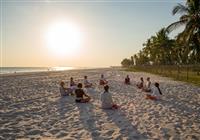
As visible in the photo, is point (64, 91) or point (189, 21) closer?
point (64, 91)

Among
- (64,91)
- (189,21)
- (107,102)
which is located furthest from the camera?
(189,21)

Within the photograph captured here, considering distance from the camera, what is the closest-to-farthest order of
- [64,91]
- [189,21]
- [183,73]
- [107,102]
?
1. [107,102]
2. [64,91]
3. [189,21]
4. [183,73]

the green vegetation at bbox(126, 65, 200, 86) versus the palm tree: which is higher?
the palm tree

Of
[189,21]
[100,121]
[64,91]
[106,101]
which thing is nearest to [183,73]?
[189,21]

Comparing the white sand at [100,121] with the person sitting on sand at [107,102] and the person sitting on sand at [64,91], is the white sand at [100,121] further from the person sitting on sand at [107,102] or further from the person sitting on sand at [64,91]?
the person sitting on sand at [64,91]

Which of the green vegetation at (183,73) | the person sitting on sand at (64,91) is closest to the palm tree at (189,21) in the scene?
the green vegetation at (183,73)

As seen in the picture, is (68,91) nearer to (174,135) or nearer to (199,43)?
(174,135)

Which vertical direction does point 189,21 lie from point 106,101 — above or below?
above

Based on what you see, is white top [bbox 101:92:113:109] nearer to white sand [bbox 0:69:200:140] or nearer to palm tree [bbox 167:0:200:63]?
white sand [bbox 0:69:200:140]

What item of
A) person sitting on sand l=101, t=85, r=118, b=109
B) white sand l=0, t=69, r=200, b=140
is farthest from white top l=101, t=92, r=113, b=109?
white sand l=0, t=69, r=200, b=140

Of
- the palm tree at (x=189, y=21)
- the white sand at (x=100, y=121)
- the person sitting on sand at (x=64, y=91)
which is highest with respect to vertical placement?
the palm tree at (x=189, y=21)

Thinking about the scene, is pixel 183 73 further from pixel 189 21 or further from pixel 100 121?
pixel 100 121

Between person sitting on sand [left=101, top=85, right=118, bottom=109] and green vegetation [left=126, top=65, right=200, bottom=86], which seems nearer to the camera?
person sitting on sand [left=101, top=85, right=118, bottom=109]

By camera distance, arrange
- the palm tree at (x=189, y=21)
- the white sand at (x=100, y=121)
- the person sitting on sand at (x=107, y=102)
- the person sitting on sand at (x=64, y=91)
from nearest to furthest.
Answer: the white sand at (x=100, y=121) < the person sitting on sand at (x=107, y=102) < the person sitting on sand at (x=64, y=91) < the palm tree at (x=189, y=21)
